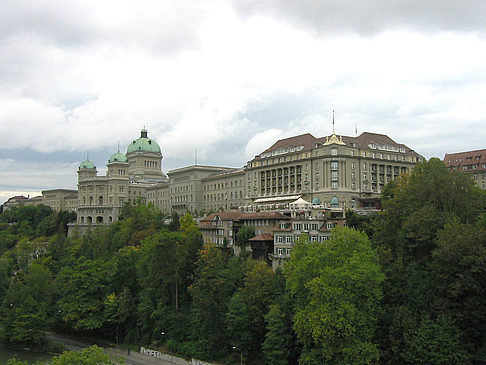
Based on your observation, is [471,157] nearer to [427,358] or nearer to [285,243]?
[285,243]

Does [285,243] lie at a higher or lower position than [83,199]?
lower

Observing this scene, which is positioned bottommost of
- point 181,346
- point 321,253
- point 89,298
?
point 181,346

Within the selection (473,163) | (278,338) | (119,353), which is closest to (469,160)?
(473,163)

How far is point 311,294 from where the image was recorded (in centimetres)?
5359

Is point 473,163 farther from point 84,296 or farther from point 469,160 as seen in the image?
point 84,296

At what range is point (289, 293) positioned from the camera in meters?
58.6

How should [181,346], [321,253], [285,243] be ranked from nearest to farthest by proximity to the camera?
1. [321,253]
2. [181,346]
3. [285,243]

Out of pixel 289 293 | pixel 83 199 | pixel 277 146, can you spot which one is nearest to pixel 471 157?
pixel 277 146

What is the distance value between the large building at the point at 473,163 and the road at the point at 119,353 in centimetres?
7452

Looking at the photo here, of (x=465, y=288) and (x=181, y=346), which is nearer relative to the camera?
(x=465, y=288)

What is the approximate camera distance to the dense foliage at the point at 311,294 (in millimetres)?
48625

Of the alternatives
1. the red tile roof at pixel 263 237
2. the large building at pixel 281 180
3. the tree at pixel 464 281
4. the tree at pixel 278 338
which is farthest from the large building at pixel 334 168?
the tree at pixel 464 281

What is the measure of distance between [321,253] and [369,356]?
10894 mm

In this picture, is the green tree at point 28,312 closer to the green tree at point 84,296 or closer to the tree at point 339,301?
the green tree at point 84,296
